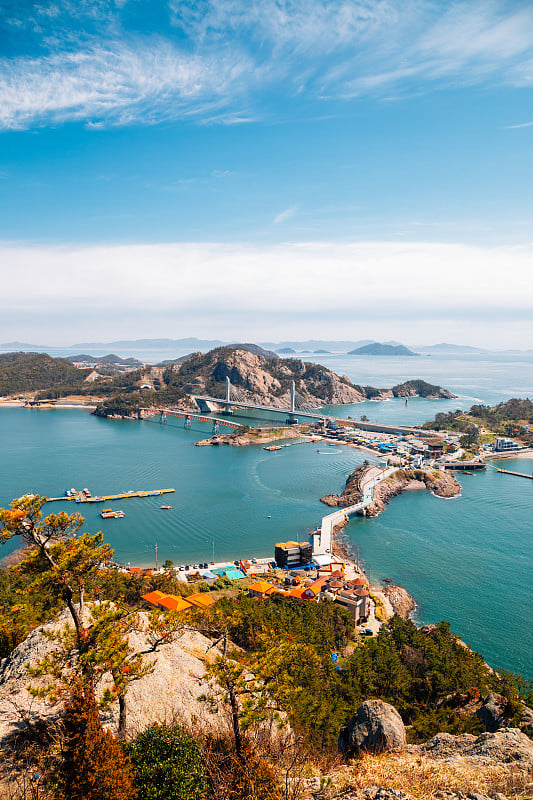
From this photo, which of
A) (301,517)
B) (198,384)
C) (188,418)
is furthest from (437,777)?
(198,384)

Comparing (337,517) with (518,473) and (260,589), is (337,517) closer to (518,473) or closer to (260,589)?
(260,589)

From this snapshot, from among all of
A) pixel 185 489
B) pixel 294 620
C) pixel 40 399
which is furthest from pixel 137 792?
pixel 40 399

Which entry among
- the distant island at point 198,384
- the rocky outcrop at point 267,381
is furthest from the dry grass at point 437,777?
the rocky outcrop at point 267,381

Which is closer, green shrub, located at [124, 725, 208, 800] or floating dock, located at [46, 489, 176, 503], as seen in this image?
green shrub, located at [124, 725, 208, 800]

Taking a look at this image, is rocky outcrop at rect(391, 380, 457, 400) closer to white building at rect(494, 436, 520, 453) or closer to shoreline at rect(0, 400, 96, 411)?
white building at rect(494, 436, 520, 453)

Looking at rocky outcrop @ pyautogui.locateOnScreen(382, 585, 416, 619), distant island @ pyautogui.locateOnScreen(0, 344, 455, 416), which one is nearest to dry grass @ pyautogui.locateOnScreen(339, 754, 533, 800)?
rocky outcrop @ pyautogui.locateOnScreen(382, 585, 416, 619)

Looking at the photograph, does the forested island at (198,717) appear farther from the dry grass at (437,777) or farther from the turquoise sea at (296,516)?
the turquoise sea at (296,516)

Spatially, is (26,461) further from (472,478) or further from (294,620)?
(472,478)

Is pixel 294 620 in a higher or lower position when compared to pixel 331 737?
lower
